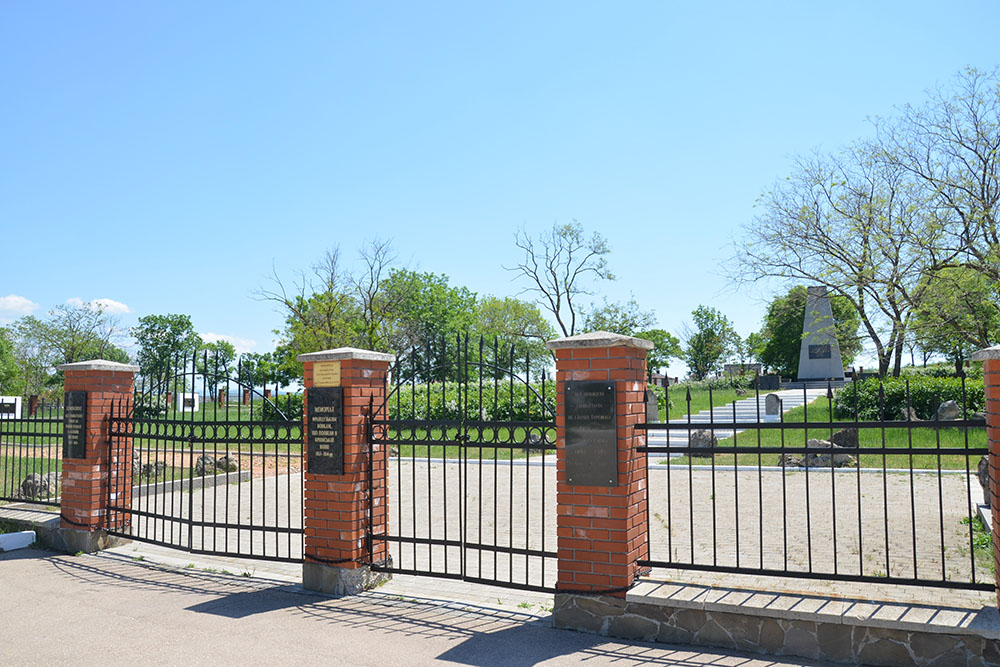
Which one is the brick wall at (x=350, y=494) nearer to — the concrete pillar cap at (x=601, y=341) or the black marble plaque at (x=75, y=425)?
the concrete pillar cap at (x=601, y=341)

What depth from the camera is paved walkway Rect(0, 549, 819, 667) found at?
4551 millimetres

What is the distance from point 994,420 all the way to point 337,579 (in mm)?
5092

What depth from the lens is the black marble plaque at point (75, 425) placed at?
798 cm

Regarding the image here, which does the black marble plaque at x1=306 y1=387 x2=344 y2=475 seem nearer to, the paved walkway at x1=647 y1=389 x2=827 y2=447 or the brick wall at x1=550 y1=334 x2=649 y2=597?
the brick wall at x1=550 y1=334 x2=649 y2=597

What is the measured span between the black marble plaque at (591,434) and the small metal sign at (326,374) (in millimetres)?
2238

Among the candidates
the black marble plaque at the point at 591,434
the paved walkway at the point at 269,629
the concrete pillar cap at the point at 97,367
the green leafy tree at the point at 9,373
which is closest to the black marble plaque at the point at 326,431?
the paved walkway at the point at 269,629

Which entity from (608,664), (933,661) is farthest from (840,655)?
(608,664)

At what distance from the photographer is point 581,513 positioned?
5.11 metres

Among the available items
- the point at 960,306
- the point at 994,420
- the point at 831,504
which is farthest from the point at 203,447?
the point at 960,306

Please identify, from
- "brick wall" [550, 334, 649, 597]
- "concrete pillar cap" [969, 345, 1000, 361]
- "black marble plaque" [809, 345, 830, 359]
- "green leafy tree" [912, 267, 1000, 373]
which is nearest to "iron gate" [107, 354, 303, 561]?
"brick wall" [550, 334, 649, 597]

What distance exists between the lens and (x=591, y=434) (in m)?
5.08

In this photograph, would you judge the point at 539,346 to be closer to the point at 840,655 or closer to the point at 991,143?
the point at 991,143

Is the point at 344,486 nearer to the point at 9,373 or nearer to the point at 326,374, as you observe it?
the point at 326,374

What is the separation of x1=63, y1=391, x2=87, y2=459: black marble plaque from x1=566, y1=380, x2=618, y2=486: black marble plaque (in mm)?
6021
